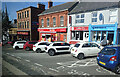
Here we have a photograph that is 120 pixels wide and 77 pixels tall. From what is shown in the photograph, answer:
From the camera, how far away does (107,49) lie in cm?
653

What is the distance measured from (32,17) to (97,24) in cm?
1901

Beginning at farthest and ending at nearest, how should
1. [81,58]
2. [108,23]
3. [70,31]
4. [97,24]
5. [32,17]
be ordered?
[32,17], [70,31], [97,24], [108,23], [81,58]

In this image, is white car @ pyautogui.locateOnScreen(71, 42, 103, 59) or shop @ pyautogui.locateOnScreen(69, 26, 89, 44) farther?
shop @ pyautogui.locateOnScreen(69, 26, 89, 44)

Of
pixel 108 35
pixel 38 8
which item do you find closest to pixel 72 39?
pixel 108 35

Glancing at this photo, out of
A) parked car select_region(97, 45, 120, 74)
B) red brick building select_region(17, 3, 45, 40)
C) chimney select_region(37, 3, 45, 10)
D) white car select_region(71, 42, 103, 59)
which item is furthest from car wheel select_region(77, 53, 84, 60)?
chimney select_region(37, 3, 45, 10)

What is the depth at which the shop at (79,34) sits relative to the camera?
16.5 meters

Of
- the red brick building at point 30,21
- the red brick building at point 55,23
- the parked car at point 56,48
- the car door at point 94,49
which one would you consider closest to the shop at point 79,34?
the red brick building at point 55,23

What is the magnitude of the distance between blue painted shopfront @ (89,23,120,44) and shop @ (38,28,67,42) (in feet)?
17.8

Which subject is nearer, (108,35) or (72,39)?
(108,35)

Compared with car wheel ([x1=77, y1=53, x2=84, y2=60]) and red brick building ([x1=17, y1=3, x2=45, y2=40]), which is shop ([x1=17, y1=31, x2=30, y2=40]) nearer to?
red brick building ([x1=17, y1=3, x2=45, y2=40])

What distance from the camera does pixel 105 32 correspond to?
14.3 m

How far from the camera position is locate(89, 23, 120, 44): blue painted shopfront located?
12.9 meters

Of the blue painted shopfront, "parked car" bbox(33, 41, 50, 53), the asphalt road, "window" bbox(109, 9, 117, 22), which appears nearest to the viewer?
the asphalt road

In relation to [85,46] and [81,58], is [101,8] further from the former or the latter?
[81,58]
